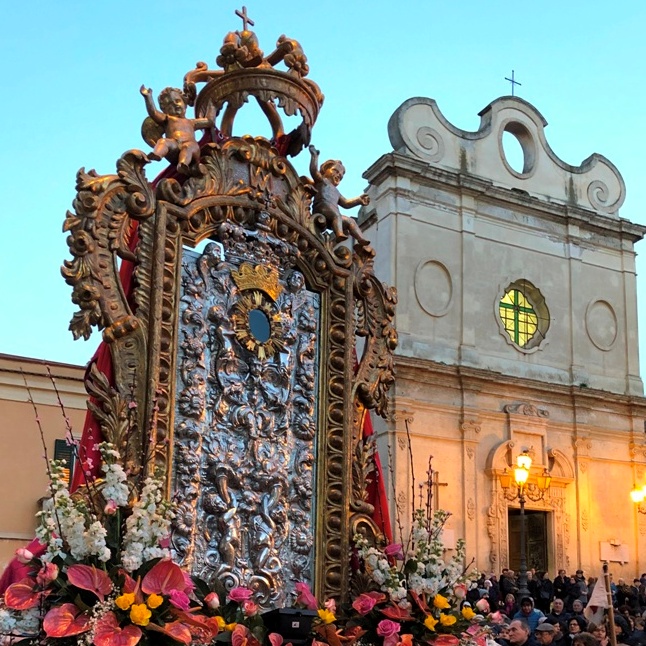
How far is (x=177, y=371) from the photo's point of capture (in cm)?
493

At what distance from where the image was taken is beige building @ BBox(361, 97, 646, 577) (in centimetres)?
2025

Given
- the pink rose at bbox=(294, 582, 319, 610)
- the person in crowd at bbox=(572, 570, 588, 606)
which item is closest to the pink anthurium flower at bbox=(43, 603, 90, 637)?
the pink rose at bbox=(294, 582, 319, 610)

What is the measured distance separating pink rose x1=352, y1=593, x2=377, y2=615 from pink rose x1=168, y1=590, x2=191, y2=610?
1.21 m

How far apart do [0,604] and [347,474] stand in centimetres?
204

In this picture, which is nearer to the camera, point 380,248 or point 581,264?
point 380,248

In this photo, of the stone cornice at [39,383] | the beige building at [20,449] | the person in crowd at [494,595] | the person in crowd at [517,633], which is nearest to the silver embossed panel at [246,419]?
the person in crowd at [517,633]

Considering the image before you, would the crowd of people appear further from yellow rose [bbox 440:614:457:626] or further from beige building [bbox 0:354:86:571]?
beige building [bbox 0:354:86:571]

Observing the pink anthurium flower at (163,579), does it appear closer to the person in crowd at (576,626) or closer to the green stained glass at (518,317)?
the person in crowd at (576,626)

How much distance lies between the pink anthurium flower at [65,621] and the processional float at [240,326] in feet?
2.93

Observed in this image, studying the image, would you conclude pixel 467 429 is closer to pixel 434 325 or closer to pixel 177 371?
pixel 434 325

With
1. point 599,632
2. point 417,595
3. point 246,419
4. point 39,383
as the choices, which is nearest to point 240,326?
point 246,419

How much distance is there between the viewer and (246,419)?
513 centimetres

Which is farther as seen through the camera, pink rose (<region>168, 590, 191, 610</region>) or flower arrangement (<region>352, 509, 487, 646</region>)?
flower arrangement (<region>352, 509, 487, 646</region>)

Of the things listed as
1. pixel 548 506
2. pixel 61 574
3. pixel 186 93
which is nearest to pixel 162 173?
pixel 186 93
